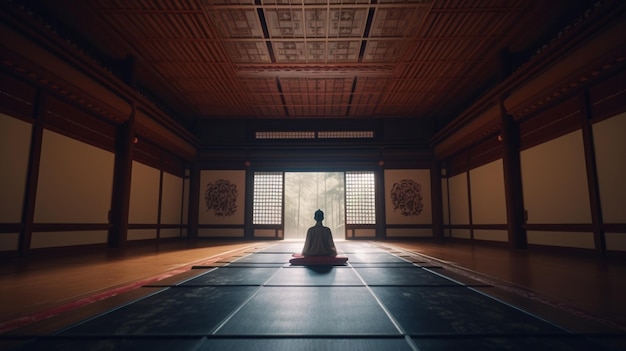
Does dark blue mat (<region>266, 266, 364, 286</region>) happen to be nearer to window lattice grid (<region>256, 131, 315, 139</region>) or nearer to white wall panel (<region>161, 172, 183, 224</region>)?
white wall panel (<region>161, 172, 183, 224</region>)

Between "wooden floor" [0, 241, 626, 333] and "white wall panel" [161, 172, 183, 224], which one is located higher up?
"white wall panel" [161, 172, 183, 224]

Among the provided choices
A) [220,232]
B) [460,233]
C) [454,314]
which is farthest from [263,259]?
[460,233]

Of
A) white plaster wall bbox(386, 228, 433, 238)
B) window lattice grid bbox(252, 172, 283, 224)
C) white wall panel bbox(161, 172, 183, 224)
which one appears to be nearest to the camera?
white wall panel bbox(161, 172, 183, 224)

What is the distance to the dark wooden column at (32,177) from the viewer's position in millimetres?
3900

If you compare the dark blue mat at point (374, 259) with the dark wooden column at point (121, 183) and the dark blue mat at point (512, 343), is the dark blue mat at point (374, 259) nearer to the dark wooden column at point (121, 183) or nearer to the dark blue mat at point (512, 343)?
the dark blue mat at point (512, 343)

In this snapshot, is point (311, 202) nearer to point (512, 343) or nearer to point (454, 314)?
point (454, 314)

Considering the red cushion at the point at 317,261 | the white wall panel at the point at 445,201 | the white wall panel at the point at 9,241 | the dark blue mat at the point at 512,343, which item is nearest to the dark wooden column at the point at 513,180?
the white wall panel at the point at 445,201

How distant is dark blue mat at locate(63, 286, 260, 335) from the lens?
1404 mm

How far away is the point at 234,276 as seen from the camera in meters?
2.77

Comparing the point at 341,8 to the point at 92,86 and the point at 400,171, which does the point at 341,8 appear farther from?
the point at 400,171

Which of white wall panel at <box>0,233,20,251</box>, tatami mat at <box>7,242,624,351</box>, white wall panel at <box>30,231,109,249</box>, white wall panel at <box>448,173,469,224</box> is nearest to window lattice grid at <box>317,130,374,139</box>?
white wall panel at <box>448,173,469,224</box>

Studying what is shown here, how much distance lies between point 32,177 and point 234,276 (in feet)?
10.8

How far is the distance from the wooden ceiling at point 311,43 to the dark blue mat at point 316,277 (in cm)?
377

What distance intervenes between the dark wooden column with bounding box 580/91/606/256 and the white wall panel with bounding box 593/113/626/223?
0.14 ft
